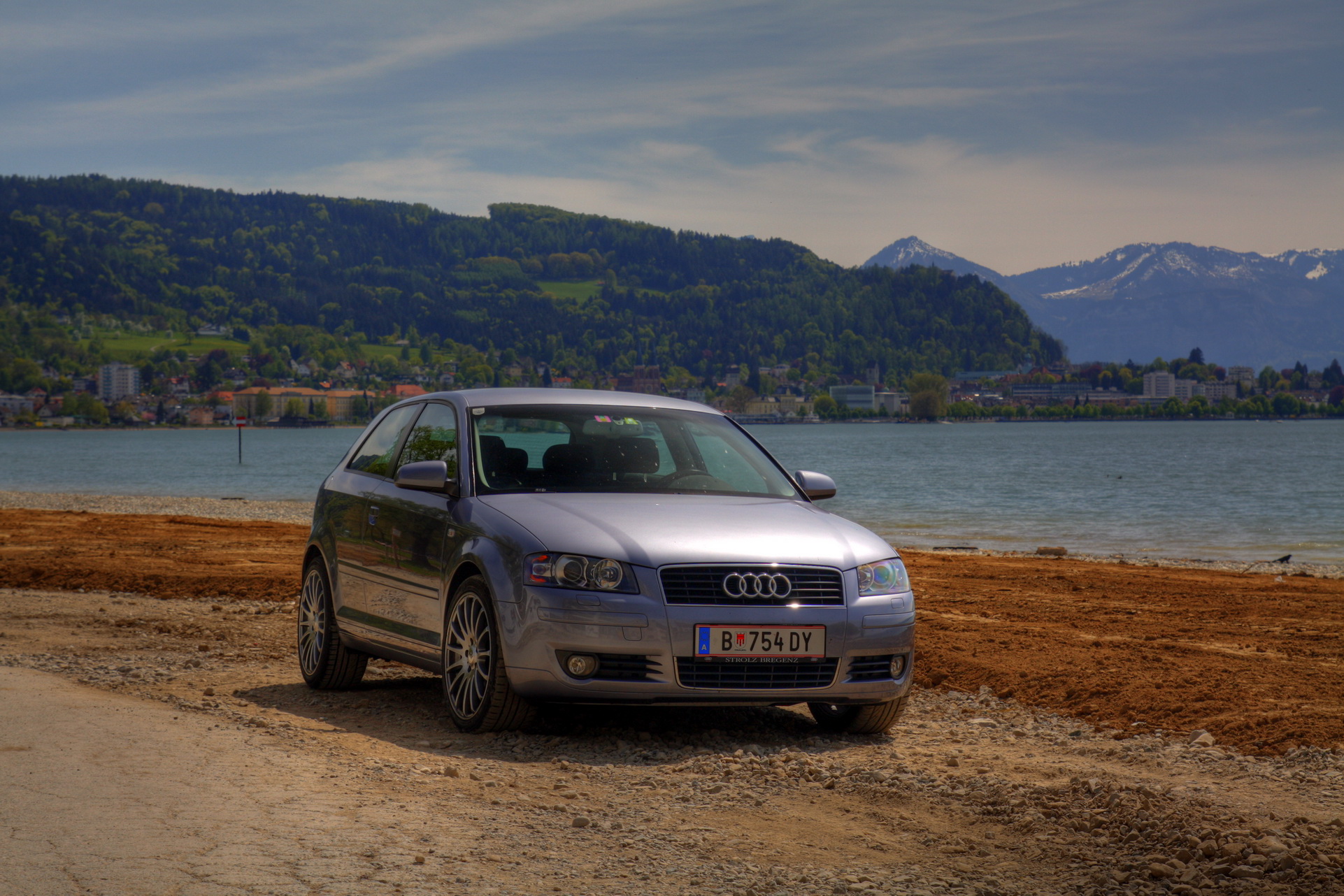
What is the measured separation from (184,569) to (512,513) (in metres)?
10.8

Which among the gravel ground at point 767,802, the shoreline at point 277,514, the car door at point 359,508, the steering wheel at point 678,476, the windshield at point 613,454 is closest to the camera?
the gravel ground at point 767,802

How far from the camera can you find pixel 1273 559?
2545 cm

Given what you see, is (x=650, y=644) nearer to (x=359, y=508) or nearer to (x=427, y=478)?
(x=427, y=478)

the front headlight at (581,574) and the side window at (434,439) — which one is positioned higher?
the side window at (434,439)

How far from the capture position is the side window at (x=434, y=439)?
7.18 m

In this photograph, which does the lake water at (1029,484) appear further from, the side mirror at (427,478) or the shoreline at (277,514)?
the side mirror at (427,478)

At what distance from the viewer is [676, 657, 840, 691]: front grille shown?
19.5ft

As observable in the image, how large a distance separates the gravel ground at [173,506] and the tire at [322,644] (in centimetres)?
2656

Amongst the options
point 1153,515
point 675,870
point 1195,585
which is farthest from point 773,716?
point 1153,515

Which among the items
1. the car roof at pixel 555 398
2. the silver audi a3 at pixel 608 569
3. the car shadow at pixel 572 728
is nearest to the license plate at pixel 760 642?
the silver audi a3 at pixel 608 569

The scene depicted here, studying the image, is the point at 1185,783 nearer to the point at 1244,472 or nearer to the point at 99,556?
the point at 99,556

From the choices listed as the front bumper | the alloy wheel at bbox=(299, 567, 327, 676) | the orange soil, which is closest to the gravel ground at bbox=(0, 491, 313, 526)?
the orange soil

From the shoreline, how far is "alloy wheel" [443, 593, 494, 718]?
14.9 meters

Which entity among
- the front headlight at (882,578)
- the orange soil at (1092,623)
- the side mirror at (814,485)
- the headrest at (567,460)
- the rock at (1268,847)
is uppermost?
the headrest at (567,460)
